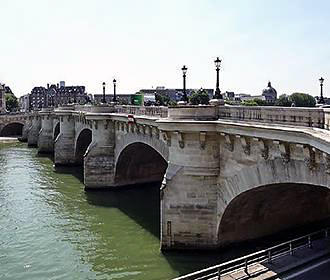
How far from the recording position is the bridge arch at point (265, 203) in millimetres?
16484

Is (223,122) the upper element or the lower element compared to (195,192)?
upper

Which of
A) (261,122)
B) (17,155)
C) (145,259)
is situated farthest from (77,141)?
(261,122)

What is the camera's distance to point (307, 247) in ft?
54.4

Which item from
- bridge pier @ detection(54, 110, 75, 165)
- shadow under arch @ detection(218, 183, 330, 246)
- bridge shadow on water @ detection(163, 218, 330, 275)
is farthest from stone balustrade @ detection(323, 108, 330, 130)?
bridge pier @ detection(54, 110, 75, 165)

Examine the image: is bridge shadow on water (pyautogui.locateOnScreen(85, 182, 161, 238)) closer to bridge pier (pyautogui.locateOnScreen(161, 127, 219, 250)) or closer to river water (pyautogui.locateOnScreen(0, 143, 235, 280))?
river water (pyautogui.locateOnScreen(0, 143, 235, 280))

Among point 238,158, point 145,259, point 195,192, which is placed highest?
point 238,158

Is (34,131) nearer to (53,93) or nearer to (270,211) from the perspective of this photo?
(270,211)

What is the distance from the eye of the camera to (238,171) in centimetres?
1802

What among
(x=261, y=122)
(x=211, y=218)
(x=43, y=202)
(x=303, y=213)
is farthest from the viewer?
(x=43, y=202)

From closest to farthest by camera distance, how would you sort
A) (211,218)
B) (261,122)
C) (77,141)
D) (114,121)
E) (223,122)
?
(261,122) → (223,122) → (211,218) → (114,121) → (77,141)

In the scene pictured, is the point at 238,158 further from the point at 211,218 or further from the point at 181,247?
the point at 181,247

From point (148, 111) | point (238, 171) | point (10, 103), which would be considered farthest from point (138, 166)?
point (10, 103)

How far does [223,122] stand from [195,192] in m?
3.61

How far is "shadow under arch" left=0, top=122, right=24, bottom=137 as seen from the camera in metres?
94.9
